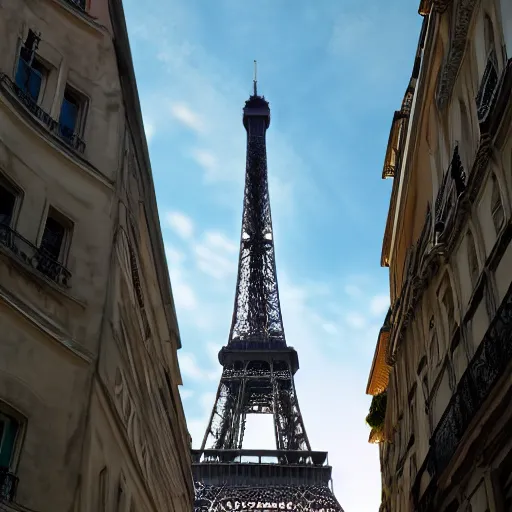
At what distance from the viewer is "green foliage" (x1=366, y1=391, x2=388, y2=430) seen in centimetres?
2751

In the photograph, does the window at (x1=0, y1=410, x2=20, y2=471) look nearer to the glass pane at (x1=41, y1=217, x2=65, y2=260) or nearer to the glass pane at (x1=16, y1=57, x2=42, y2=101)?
the glass pane at (x1=41, y1=217, x2=65, y2=260)

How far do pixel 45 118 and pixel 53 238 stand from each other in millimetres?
2144

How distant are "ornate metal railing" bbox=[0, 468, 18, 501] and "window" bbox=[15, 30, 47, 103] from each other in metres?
6.46

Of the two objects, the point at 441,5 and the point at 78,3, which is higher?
the point at 441,5

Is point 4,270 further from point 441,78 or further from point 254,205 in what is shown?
point 254,205

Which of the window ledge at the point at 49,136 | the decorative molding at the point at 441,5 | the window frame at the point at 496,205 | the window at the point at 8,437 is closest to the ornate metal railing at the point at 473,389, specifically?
the window frame at the point at 496,205

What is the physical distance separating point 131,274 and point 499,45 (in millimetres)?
7793

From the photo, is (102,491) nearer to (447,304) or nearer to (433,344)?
(447,304)

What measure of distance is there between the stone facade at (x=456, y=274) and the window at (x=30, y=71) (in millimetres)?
7386

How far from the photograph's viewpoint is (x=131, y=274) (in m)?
16.3

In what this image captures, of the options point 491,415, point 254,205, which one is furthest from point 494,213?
point 254,205

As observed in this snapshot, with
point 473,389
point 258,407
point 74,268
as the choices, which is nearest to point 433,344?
point 473,389

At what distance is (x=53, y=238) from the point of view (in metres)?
13.3

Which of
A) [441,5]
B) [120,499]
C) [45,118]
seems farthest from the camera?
[441,5]
